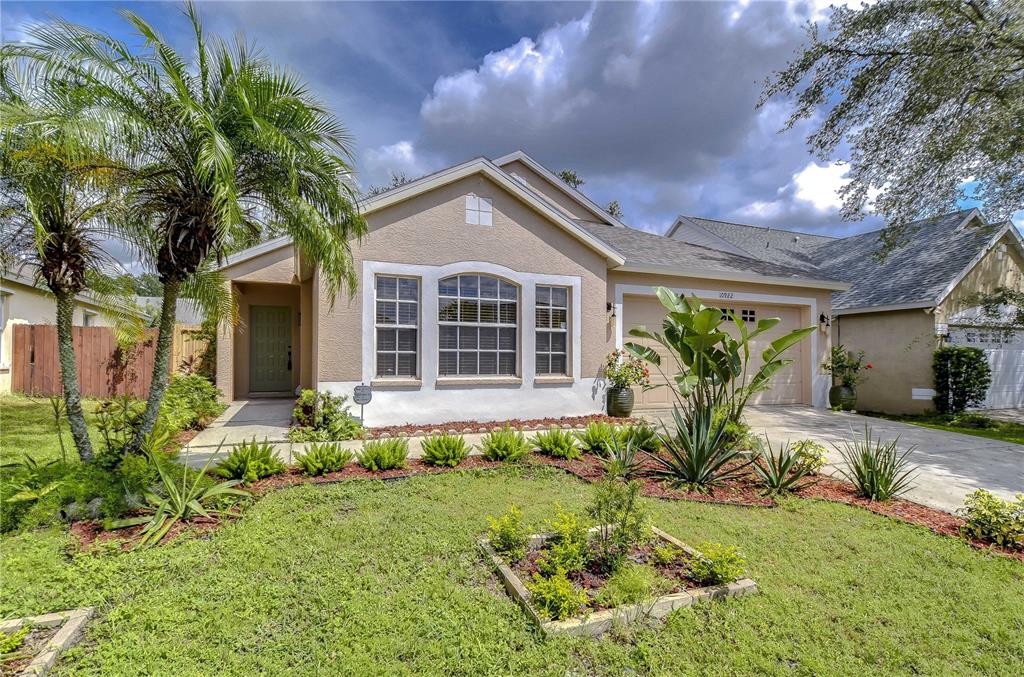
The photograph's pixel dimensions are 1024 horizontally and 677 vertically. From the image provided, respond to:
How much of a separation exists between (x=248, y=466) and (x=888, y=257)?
2151cm

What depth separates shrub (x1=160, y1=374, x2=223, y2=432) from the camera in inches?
346

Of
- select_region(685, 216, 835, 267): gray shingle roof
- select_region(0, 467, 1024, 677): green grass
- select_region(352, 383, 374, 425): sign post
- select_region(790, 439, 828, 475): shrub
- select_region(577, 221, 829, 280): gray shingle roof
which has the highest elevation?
select_region(685, 216, 835, 267): gray shingle roof

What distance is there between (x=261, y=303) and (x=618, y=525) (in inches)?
494

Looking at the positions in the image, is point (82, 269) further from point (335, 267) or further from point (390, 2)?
point (390, 2)

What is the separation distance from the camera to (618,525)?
12.4 feet

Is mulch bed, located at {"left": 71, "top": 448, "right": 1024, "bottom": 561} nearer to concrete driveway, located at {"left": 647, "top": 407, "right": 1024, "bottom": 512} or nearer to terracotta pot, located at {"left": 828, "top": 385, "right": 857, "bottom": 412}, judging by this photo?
concrete driveway, located at {"left": 647, "top": 407, "right": 1024, "bottom": 512}

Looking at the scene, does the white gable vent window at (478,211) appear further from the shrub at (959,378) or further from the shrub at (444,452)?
the shrub at (959,378)

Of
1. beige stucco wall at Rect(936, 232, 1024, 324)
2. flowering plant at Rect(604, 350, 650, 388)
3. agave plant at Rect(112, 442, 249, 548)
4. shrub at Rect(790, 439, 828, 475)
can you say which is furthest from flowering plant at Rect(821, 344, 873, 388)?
agave plant at Rect(112, 442, 249, 548)

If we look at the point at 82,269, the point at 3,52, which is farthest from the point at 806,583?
the point at 3,52

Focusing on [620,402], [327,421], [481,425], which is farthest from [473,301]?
[620,402]

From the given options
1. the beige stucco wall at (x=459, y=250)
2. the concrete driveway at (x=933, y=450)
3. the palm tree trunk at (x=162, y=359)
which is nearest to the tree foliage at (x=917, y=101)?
the concrete driveway at (x=933, y=450)

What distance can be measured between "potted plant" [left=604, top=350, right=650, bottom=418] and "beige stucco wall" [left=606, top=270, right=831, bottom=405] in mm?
1012

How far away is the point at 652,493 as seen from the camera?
5.63 meters

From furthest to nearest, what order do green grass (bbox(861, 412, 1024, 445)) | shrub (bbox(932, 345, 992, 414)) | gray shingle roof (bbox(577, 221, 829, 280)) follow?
shrub (bbox(932, 345, 992, 414))
gray shingle roof (bbox(577, 221, 829, 280))
green grass (bbox(861, 412, 1024, 445))
